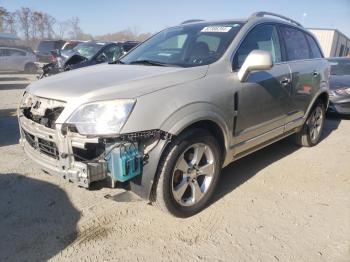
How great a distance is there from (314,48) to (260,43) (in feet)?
6.51

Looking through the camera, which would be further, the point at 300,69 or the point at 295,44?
the point at 295,44

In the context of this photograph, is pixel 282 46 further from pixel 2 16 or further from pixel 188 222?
pixel 2 16

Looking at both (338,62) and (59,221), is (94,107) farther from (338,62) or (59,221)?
(338,62)

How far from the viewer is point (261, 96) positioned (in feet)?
12.7

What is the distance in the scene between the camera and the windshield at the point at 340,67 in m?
9.26

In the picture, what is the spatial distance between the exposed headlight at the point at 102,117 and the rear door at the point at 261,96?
1336mm

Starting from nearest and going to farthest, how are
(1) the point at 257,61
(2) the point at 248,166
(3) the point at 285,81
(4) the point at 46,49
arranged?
(1) the point at 257,61, (3) the point at 285,81, (2) the point at 248,166, (4) the point at 46,49

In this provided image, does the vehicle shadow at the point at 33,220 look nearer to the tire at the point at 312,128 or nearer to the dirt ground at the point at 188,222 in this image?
the dirt ground at the point at 188,222

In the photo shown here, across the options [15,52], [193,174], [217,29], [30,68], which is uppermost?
[217,29]

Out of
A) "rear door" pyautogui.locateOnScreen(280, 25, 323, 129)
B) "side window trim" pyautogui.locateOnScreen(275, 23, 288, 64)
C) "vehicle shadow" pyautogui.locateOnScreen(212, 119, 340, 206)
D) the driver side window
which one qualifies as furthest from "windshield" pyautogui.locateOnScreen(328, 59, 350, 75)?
the driver side window

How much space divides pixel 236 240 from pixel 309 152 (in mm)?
2945

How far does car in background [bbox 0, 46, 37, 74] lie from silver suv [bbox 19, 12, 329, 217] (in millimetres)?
17082

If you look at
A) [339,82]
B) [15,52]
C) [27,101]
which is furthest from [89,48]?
[27,101]

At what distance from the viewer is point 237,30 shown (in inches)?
150
